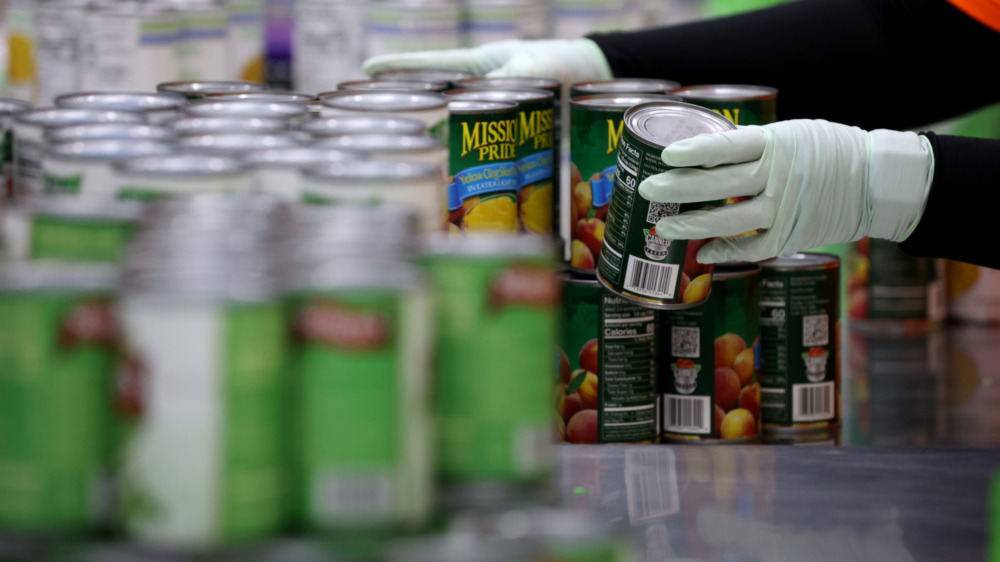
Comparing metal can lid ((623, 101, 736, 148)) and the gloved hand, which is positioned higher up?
the gloved hand

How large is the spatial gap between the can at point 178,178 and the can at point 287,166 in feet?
0.07

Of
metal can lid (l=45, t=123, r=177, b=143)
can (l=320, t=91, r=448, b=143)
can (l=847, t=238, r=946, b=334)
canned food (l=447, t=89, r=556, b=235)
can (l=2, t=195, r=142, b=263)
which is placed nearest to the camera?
can (l=2, t=195, r=142, b=263)

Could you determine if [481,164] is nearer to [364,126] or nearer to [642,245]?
[642,245]

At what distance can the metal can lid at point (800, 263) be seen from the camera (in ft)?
5.65

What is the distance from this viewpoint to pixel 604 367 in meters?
1.56

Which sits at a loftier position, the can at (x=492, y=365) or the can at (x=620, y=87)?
the can at (x=620, y=87)

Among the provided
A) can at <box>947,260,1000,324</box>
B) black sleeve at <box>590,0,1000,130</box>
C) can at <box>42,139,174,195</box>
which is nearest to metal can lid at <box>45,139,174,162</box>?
can at <box>42,139,174,195</box>

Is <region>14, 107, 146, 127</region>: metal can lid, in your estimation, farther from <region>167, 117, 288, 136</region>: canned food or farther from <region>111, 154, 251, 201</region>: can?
<region>111, 154, 251, 201</region>: can

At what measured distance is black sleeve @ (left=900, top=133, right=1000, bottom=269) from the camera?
1.58 metres

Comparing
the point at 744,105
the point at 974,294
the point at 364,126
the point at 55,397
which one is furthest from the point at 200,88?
the point at 974,294

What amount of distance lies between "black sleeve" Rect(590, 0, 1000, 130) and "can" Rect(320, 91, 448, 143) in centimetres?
89

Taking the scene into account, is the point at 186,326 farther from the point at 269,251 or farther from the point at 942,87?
the point at 942,87

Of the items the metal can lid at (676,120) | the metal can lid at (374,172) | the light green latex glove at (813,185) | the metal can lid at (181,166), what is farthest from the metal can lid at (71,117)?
the light green latex glove at (813,185)

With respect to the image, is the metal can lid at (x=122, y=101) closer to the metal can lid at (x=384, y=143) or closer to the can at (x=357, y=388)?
the metal can lid at (x=384, y=143)
